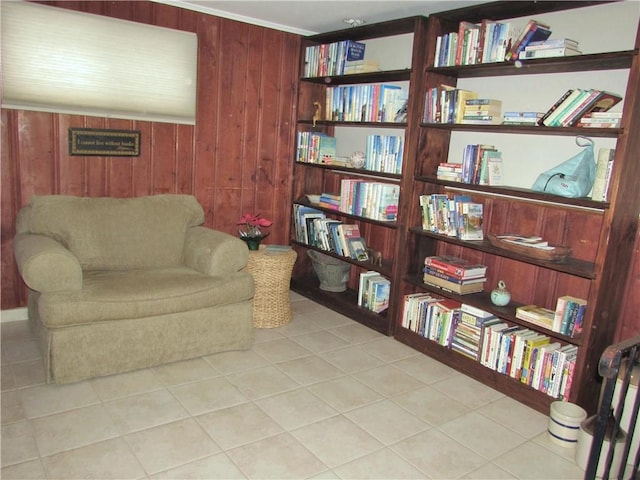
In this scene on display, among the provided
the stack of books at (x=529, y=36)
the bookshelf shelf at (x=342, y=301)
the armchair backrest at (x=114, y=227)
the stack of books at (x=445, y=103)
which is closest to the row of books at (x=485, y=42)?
the stack of books at (x=529, y=36)

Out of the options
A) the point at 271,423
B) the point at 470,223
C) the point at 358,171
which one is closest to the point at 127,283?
the point at 271,423

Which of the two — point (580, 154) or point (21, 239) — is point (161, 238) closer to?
point (21, 239)

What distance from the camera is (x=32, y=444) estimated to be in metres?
2.12

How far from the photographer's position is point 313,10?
11.7 feet

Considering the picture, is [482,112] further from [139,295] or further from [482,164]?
[139,295]

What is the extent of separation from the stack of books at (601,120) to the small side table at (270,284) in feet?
6.44

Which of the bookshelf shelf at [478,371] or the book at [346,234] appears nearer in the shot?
the bookshelf shelf at [478,371]

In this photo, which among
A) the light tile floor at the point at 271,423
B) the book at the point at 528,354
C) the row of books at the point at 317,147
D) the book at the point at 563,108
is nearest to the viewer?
the light tile floor at the point at 271,423

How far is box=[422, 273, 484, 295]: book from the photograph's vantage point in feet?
10.3

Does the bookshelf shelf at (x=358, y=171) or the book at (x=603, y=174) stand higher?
the book at (x=603, y=174)

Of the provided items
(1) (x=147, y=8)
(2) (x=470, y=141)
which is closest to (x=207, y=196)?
(1) (x=147, y=8)

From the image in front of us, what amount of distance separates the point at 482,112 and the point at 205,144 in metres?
2.01

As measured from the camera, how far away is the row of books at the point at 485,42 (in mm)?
2688

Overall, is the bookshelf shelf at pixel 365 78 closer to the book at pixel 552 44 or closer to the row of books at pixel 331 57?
the row of books at pixel 331 57
